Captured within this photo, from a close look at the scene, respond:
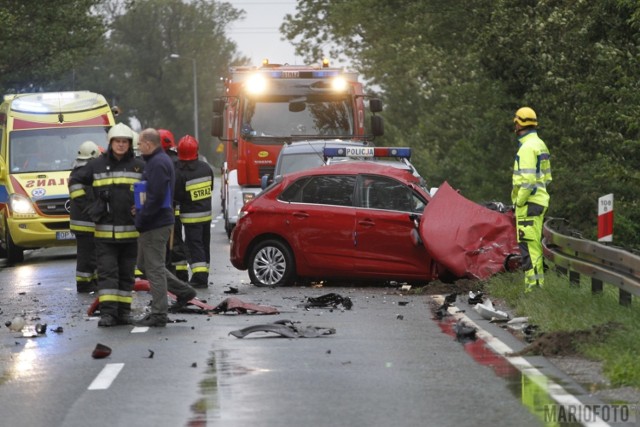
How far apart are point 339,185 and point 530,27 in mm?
12982

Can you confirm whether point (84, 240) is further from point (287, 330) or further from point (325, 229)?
point (287, 330)

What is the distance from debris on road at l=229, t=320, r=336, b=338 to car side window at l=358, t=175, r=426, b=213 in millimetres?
4806

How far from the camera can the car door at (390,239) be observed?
58.4 ft

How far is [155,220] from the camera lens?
14023 mm

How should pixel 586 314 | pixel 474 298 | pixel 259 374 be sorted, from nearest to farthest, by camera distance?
pixel 259 374, pixel 586 314, pixel 474 298

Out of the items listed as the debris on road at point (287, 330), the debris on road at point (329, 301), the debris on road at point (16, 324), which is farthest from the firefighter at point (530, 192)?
the debris on road at point (16, 324)

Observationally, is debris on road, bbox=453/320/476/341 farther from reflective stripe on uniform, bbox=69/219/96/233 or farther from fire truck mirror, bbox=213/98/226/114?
fire truck mirror, bbox=213/98/226/114

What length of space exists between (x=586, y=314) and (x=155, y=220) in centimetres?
404

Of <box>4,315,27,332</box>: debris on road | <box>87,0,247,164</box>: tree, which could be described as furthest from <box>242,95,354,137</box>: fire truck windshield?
<box>87,0,247,164</box>: tree

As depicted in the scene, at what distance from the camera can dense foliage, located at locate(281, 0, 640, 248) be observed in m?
24.6

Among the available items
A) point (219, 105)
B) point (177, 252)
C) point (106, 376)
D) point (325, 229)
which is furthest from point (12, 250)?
point (106, 376)

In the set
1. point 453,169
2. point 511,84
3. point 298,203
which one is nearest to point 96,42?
point 453,169

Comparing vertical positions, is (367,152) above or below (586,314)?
above

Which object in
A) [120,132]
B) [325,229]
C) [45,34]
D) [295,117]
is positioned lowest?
[325,229]
